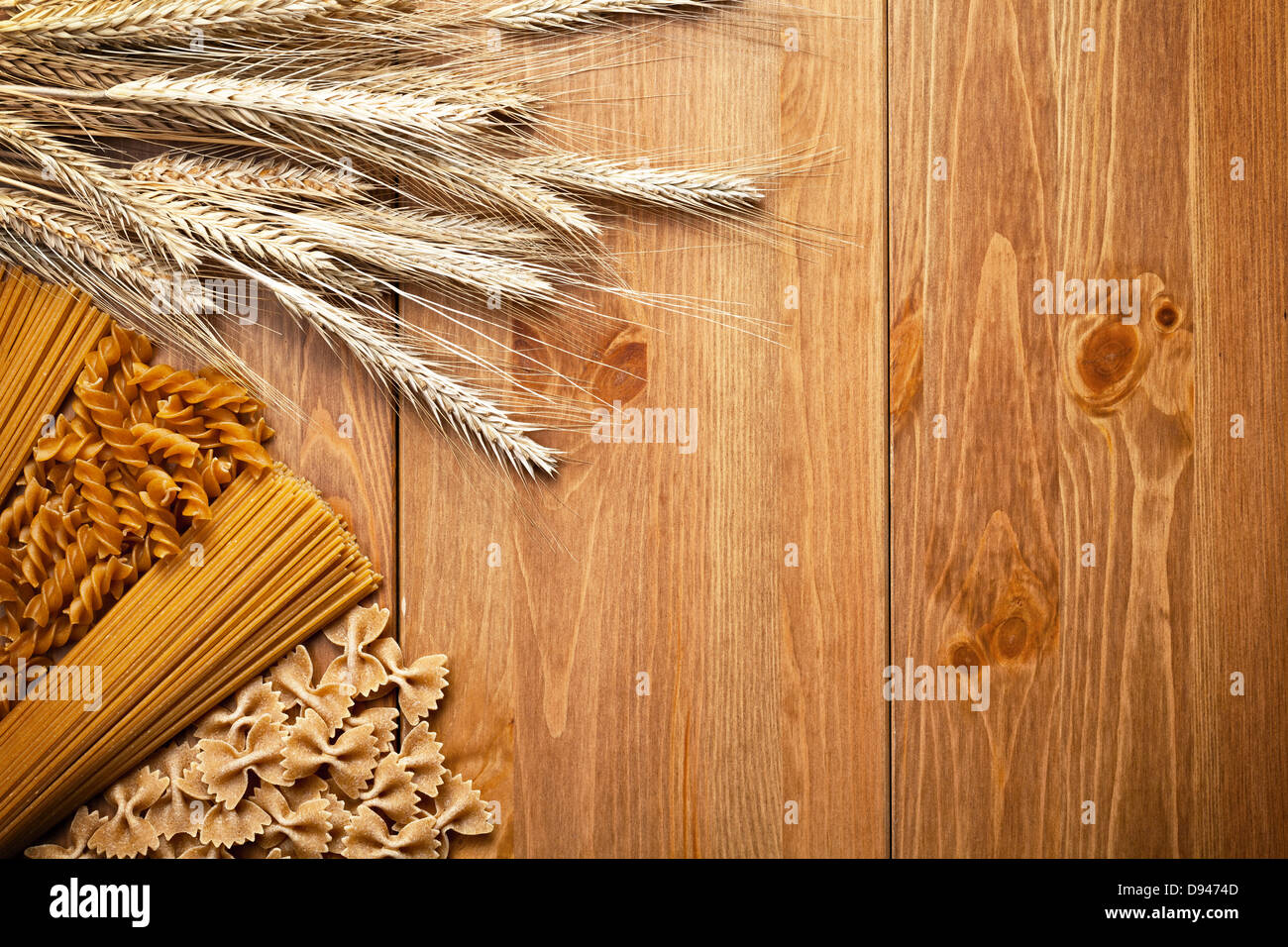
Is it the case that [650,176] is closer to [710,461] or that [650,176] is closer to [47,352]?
[710,461]

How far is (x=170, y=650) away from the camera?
2.73 ft

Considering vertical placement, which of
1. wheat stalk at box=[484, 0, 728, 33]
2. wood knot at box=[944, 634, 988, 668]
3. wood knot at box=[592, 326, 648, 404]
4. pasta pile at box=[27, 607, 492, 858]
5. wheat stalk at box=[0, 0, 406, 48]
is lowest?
pasta pile at box=[27, 607, 492, 858]

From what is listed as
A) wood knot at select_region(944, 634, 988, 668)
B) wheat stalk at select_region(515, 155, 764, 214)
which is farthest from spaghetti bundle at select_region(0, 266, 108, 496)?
wood knot at select_region(944, 634, 988, 668)

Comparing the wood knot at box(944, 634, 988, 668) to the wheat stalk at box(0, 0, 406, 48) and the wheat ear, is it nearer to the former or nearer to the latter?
the wheat ear

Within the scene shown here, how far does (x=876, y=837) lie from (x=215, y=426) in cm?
94

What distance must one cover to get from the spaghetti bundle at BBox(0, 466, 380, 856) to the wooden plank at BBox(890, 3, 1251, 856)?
0.74 m

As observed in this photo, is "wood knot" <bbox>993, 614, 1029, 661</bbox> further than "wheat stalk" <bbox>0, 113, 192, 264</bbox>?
Yes

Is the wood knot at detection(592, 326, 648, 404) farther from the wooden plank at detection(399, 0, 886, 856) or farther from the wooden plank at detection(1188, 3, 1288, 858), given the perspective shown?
the wooden plank at detection(1188, 3, 1288, 858)

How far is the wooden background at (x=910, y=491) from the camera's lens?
0.87m

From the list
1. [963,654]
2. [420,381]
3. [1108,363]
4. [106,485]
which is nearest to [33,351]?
[106,485]

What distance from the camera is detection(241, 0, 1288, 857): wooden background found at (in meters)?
0.87

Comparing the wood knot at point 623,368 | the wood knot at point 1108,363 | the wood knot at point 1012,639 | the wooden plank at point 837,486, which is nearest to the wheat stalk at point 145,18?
the wood knot at point 623,368

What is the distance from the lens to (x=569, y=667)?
2.89 ft

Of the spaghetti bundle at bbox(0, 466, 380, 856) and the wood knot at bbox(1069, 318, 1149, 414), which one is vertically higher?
the wood knot at bbox(1069, 318, 1149, 414)
